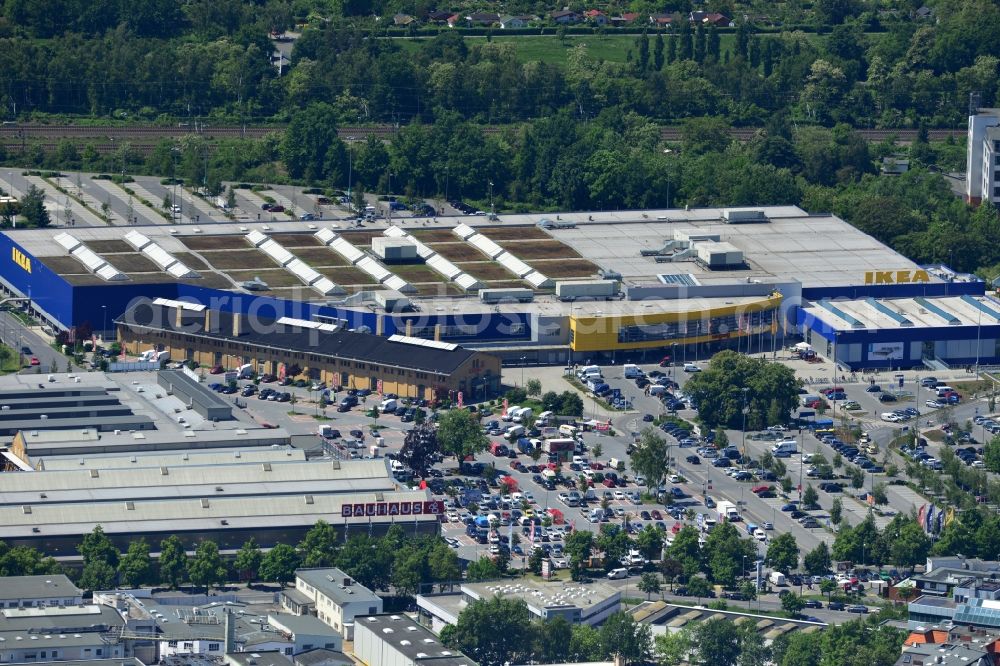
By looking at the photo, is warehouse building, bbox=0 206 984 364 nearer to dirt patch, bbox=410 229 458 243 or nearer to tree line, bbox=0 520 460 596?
dirt patch, bbox=410 229 458 243

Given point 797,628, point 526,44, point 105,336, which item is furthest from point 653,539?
point 526,44

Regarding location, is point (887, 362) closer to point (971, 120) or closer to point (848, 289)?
point (848, 289)

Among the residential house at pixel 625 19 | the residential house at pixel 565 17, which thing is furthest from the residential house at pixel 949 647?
the residential house at pixel 625 19

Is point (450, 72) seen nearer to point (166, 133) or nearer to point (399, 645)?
point (166, 133)

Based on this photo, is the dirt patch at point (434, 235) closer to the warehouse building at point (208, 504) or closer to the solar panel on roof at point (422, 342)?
the solar panel on roof at point (422, 342)

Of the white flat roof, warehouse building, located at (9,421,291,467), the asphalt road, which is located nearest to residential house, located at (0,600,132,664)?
warehouse building, located at (9,421,291,467)

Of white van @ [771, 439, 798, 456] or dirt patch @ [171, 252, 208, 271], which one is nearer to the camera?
white van @ [771, 439, 798, 456]
